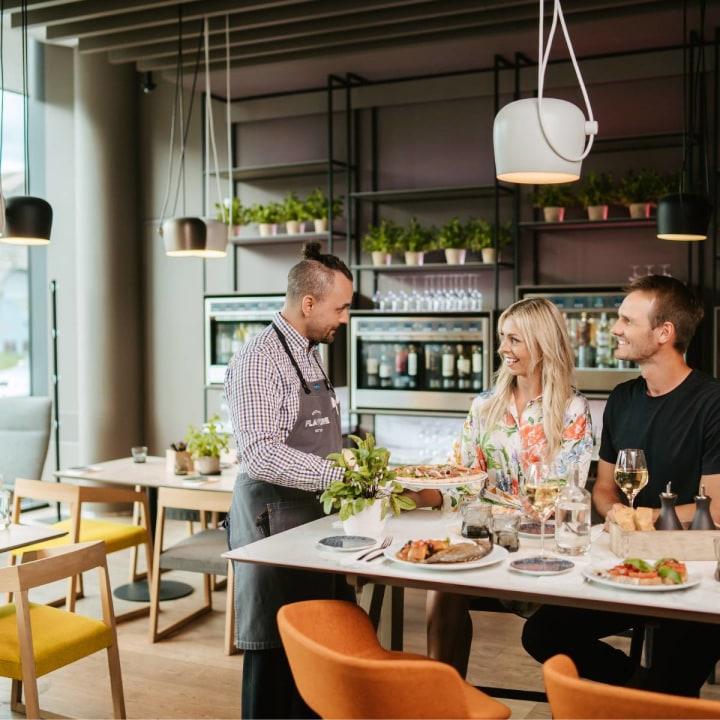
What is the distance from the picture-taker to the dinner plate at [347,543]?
248 cm

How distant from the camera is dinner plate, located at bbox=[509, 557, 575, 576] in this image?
2.23m

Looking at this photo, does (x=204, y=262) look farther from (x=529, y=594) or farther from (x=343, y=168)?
(x=529, y=594)

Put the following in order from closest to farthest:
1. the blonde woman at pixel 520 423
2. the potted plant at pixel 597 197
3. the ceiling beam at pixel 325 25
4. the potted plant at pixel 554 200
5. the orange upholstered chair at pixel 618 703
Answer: the orange upholstered chair at pixel 618 703
the blonde woman at pixel 520 423
the ceiling beam at pixel 325 25
the potted plant at pixel 597 197
the potted plant at pixel 554 200

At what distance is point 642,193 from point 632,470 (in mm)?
3568

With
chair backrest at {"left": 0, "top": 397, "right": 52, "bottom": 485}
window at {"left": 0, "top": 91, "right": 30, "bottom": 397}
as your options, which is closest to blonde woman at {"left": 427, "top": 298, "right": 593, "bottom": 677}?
chair backrest at {"left": 0, "top": 397, "right": 52, "bottom": 485}

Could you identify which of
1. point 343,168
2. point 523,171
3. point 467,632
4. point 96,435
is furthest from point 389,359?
point 523,171

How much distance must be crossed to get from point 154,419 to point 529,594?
6154 mm

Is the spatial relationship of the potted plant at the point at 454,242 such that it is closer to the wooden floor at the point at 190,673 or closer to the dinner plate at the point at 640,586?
the wooden floor at the point at 190,673

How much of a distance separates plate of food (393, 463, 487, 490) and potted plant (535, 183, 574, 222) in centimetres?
338

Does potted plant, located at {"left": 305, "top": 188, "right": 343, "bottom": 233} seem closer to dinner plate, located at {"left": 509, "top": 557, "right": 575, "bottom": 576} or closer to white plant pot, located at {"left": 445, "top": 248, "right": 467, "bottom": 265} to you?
white plant pot, located at {"left": 445, "top": 248, "right": 467, "bottom": 265}

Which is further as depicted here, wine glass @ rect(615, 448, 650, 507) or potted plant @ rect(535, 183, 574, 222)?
potted plant @ rect(535, 183, 574, 222)

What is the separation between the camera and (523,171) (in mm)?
2516

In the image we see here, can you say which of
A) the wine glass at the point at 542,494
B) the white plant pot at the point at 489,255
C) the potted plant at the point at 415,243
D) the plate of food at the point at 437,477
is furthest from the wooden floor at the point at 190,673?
the potted plant at the point at 415,243

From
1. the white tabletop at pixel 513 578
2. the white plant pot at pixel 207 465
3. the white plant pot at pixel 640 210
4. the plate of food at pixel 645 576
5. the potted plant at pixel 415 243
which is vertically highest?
the white plant pot at pixel 640 210
